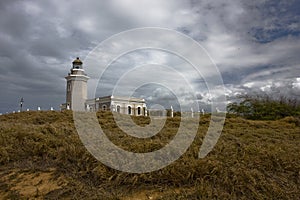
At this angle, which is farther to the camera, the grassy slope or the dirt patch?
the dirt patch

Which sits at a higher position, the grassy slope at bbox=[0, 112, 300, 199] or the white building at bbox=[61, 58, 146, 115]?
the white building at bbox=[61, 58, 146, 115]

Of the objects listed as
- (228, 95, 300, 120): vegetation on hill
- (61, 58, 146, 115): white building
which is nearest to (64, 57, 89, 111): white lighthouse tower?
(61, 58, 146, 115): white building

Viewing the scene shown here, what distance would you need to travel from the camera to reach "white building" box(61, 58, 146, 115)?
2624cm

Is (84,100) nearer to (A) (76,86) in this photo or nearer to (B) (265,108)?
(A) (76,86)

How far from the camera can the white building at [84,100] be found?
26239 millimetres

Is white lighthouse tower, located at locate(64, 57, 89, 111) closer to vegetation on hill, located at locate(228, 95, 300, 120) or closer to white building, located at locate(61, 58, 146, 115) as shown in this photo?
white building, located at locate(61, 58, 146, 115)

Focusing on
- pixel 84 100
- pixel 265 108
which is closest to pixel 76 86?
pixel 84 100

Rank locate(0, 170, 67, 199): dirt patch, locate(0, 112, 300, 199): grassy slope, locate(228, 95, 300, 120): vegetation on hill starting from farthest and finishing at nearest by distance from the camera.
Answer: locate(228, 95, 300, 120): vegetation on hill, locate(0, 170, 67, 199): dirt patch, locate(0, 112, 300, 199): grassy slope

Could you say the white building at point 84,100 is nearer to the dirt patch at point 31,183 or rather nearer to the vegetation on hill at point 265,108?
the vegetation on hill at point 265,108

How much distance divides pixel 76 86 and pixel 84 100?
5.00ft

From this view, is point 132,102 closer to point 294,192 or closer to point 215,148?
point 215,148

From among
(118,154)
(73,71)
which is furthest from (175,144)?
(73,71)

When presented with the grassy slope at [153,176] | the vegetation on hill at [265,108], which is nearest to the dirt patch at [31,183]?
the grassy slope at [153,176]

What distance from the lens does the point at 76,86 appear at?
27016 millimetres
